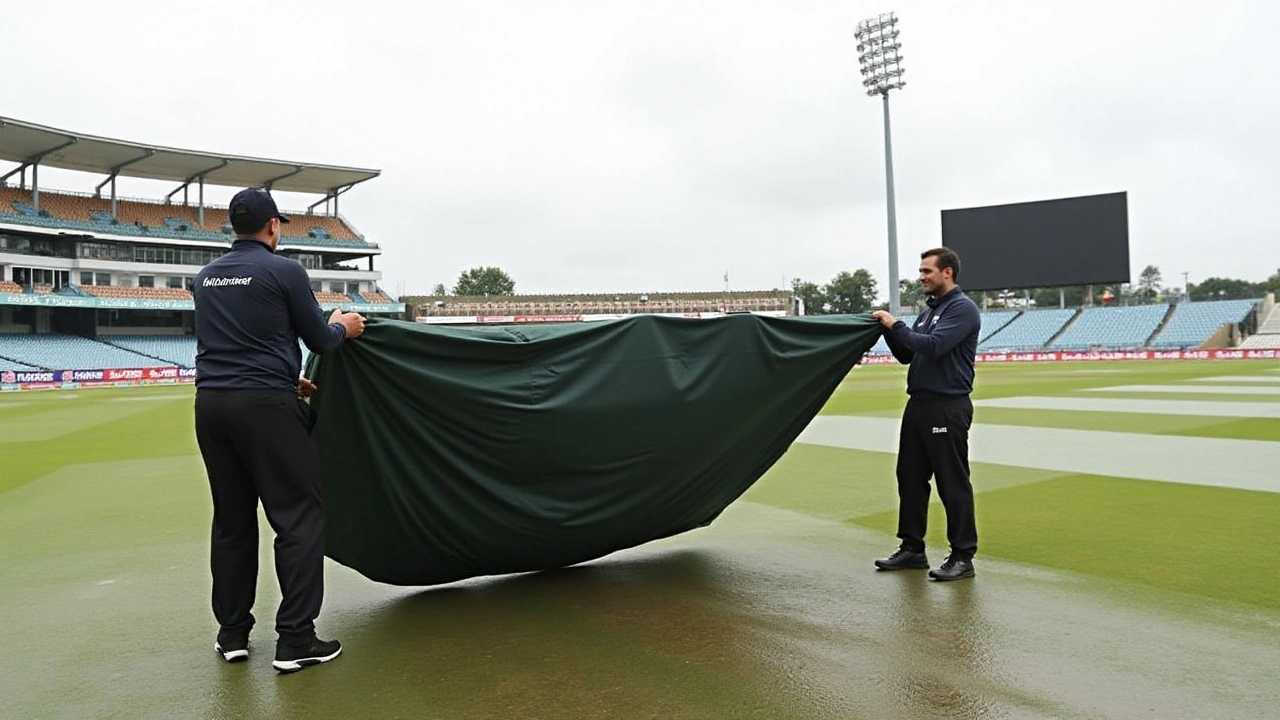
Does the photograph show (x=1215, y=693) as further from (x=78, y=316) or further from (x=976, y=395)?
(x=78, y=316)

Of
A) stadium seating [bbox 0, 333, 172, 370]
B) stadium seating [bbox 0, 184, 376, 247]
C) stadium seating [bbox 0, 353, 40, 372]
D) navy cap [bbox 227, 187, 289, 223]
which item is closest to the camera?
navy cap [bbox 227, 187, 289, 223]

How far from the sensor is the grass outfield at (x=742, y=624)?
3.32m

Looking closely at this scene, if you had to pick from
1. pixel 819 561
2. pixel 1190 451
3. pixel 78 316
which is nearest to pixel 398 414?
pixel 819 561

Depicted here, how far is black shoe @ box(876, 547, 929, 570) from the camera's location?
17.3ft

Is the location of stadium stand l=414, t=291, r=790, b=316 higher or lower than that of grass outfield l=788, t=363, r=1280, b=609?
higher

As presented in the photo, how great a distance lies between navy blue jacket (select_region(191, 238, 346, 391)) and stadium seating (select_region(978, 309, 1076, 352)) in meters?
59.5

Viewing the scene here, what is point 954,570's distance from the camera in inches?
197

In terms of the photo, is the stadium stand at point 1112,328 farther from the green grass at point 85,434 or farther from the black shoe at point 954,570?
the black shoe at point 954,570

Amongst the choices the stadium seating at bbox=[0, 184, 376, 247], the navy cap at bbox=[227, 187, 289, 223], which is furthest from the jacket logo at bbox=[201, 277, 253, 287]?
the stadium seating at bbox=[0, 184, 376, 247]

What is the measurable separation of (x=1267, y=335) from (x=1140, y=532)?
59053 mm

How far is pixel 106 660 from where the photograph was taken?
12.8ft

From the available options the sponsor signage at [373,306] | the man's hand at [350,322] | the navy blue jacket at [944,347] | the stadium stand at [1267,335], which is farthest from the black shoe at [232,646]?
the sponsor signage at [373,306]

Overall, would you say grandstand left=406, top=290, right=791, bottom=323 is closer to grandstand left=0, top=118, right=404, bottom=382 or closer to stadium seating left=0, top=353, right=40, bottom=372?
grandstand left=0, top=118, right=404, bottom=382

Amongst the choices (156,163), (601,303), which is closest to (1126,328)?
(601,303)
